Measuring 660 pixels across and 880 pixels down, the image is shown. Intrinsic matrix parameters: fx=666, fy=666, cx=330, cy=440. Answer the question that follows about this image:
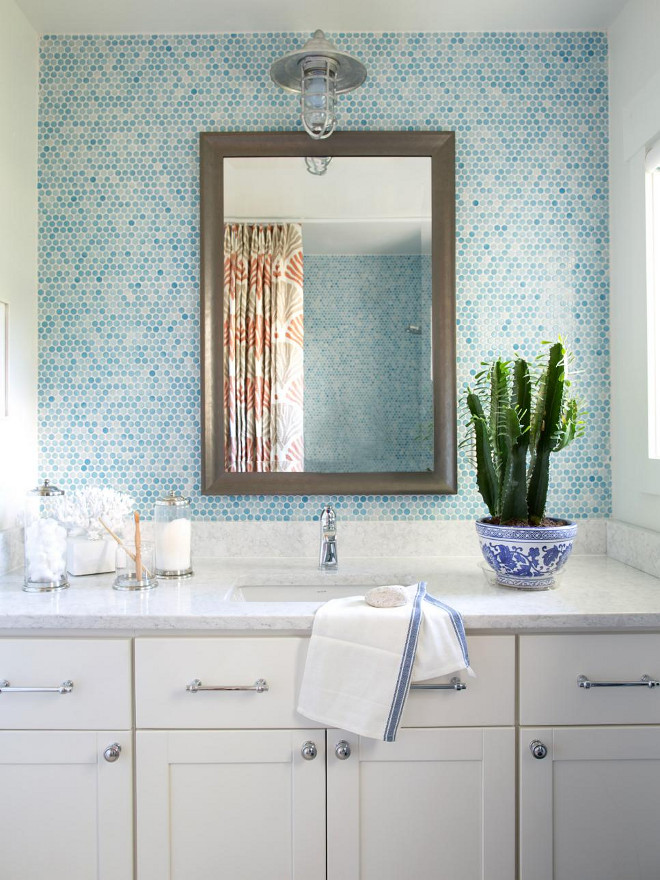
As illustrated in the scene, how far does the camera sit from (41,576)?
168cm

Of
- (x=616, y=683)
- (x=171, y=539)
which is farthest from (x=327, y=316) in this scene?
(x=616, y=683)

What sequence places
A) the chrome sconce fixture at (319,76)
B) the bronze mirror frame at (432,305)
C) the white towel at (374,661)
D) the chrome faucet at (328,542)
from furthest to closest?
1. the bronze mirror frame at (432,305)
2. the chrome faucet at (328,542)
3. the chrome sconce fixture at (319,76)
4. the white towel at (374,661)

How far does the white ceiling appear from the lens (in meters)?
1.92

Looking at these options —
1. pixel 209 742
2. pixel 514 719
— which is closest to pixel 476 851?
Result: pixel 514 719

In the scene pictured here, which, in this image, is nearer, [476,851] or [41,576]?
[476,851]

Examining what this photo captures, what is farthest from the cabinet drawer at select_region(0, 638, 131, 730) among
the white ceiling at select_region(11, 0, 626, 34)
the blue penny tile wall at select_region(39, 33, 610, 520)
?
the white ceiling at select_region(11, 0, 626, 34)

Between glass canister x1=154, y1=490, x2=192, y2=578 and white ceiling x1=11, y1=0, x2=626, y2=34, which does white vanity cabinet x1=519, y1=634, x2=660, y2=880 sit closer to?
glass canister x1=154, y1=490, x2=192, y2=578

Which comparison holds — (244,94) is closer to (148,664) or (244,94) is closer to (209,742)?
(148,664)

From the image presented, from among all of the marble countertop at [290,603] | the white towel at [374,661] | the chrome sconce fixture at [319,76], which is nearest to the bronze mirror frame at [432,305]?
the chrome sconce fixture at [319,76]

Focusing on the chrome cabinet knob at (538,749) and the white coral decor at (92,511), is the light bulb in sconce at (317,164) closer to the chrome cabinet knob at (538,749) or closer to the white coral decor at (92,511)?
the white coral decor at (92,511)

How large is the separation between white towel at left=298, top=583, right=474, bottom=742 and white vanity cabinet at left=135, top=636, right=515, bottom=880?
2.4 inches

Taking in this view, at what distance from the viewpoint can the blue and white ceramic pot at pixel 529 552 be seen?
5.41ft

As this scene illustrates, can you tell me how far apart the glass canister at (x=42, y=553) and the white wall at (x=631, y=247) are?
1591mm

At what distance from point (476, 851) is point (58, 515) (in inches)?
51.3
